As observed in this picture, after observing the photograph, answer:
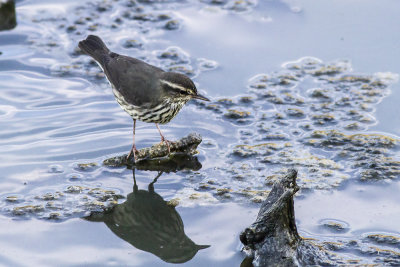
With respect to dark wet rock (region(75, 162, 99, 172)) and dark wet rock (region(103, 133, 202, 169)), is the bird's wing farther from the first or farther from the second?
dark wet rock (region(75, 162, 99, 172))

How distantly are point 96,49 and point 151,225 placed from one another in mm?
2772

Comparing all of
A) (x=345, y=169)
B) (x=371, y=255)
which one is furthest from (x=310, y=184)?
(x=371, y=255)

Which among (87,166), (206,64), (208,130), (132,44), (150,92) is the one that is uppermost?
(132,44)

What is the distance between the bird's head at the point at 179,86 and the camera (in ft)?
22.5

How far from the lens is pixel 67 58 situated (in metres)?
8.59

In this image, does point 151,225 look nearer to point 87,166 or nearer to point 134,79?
point 87,166

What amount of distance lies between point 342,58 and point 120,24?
125 inches

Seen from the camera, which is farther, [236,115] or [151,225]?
[236,115]

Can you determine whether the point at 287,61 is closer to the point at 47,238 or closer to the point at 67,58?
the point at 67,58

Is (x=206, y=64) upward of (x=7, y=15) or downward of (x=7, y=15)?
downward

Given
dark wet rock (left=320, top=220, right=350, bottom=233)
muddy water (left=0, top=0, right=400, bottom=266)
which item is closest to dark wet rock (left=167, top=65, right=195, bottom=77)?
muddy water (left=0, top=0, right=400, bottom=266)

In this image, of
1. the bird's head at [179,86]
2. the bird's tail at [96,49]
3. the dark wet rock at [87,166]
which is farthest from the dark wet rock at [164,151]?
the bird's tail at [96,49]

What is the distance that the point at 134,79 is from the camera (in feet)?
23.5

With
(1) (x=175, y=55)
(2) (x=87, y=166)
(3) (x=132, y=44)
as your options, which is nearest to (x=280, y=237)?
(2) (x=87, y=166)
